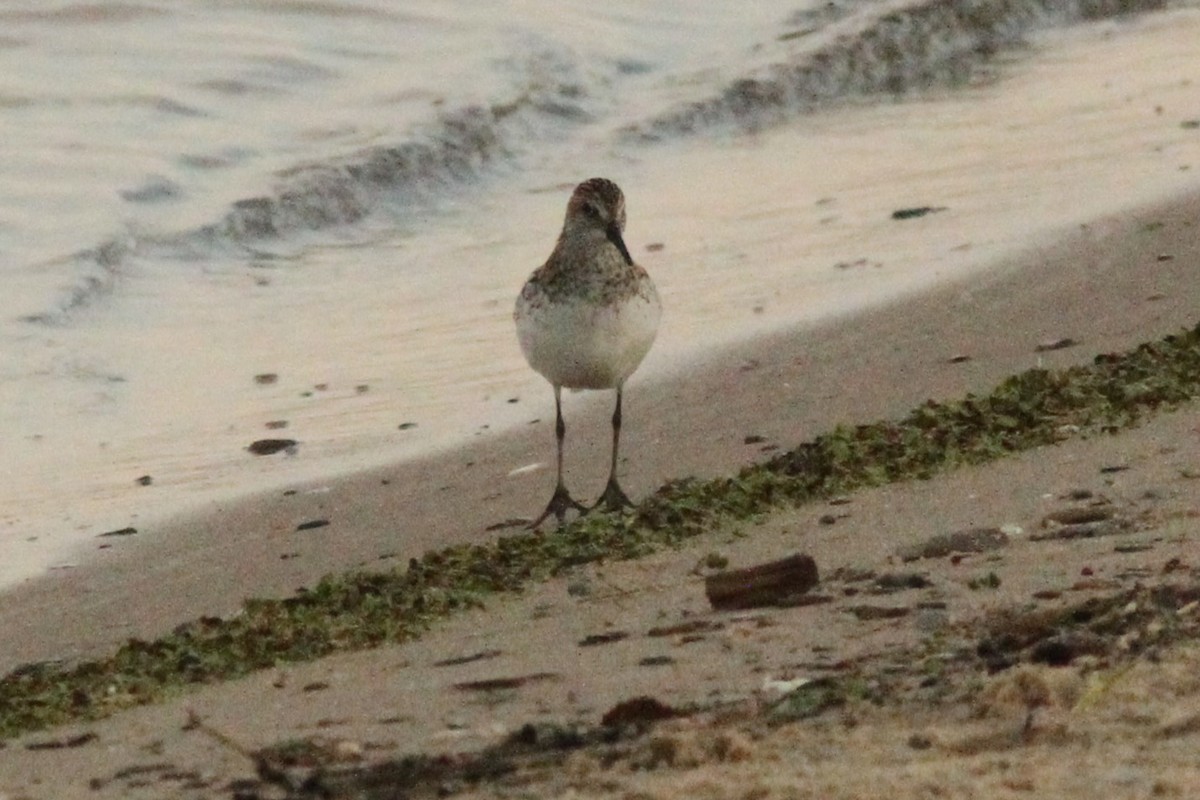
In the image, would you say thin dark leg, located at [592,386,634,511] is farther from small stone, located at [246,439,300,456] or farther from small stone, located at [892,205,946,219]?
small stone, located at [892,205,946,219]

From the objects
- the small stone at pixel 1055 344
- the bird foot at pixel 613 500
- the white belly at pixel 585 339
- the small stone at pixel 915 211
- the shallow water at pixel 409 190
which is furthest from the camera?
the small stone at pixel 915 211

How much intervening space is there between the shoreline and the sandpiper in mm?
295

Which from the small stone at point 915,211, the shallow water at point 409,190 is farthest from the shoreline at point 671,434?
the small stone at point 915,211

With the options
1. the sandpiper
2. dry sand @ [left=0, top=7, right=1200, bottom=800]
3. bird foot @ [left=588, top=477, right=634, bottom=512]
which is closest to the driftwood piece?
dry sand @ [left=0, top=7, right=1200, bottom=800]

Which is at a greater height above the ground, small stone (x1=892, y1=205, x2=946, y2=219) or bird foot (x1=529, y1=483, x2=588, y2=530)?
small stone (x1=892, y1=205, x2=946, y2=219)

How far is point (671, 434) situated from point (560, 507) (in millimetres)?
834

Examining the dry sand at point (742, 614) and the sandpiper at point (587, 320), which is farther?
the sandpiper at point (587, 320)

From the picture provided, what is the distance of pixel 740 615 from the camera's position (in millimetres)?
4238

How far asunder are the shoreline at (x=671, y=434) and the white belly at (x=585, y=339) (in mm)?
304

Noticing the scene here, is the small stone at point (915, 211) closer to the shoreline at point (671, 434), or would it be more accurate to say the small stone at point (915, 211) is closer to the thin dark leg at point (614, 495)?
the shoreline at point (671, 434)

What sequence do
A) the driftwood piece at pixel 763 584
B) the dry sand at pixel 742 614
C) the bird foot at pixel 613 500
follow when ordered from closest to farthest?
the dry sand at pixel 742 614 < the driftwood piece at pixel 763 584 < the bird foot at pixel 613 500

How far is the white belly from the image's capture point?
6191 millimetres

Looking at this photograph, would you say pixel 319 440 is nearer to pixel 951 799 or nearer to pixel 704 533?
pixel 704 533

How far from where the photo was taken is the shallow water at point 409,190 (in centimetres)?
737
